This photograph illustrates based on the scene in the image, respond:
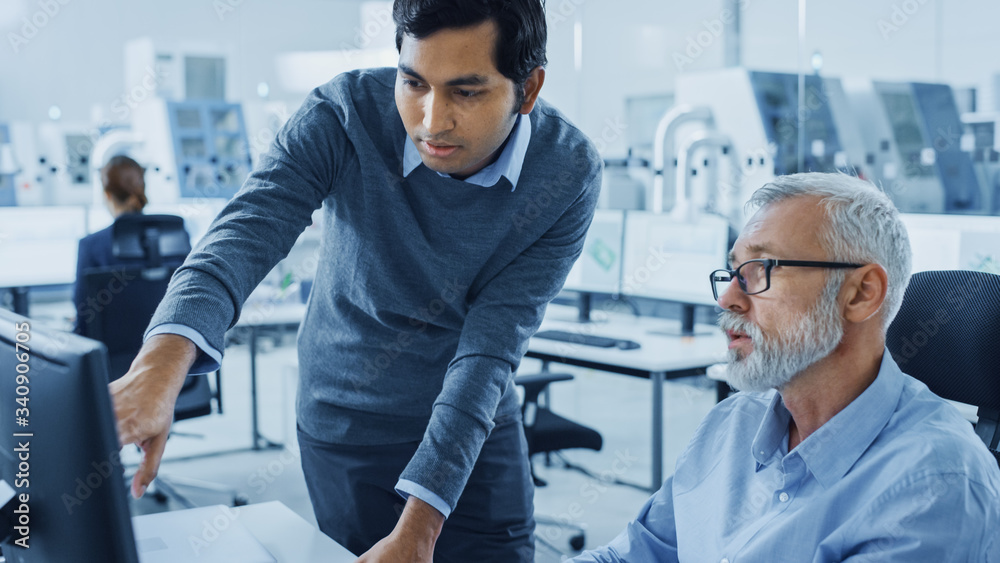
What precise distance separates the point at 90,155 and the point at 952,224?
612 centimetres

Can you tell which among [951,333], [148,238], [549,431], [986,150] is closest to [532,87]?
[951,333]

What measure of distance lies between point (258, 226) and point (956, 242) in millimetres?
2400

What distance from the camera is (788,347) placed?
1.22m

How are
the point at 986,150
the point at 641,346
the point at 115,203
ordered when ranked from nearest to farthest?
the point at 641,346, the point at 115,203, the point at 986,150

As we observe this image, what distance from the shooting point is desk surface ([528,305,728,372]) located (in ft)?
10.5

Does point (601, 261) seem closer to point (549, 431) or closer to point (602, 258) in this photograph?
point (602, 258)

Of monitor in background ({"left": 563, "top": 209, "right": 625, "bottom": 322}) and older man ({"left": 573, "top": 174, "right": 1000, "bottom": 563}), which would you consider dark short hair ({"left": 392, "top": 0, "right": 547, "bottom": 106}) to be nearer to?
older man ({"left": 573, "top": 174, "right": 1000, "bottom": 563})

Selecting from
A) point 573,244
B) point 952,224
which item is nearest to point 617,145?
point 952,224

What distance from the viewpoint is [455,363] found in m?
1.35

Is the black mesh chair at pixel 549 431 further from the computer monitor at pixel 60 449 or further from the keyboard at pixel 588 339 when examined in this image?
the computer monitor at pixel 60 449

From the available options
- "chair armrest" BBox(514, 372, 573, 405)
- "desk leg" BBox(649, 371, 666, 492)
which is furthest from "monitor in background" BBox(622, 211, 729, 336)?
"chair armrest" BBox(514, 372, 573, 405)

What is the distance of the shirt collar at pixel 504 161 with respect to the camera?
142 cm

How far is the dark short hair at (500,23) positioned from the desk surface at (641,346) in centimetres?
170

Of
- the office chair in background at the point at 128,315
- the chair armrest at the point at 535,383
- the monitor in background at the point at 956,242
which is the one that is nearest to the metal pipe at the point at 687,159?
the monitor in background at the point at 956,242
